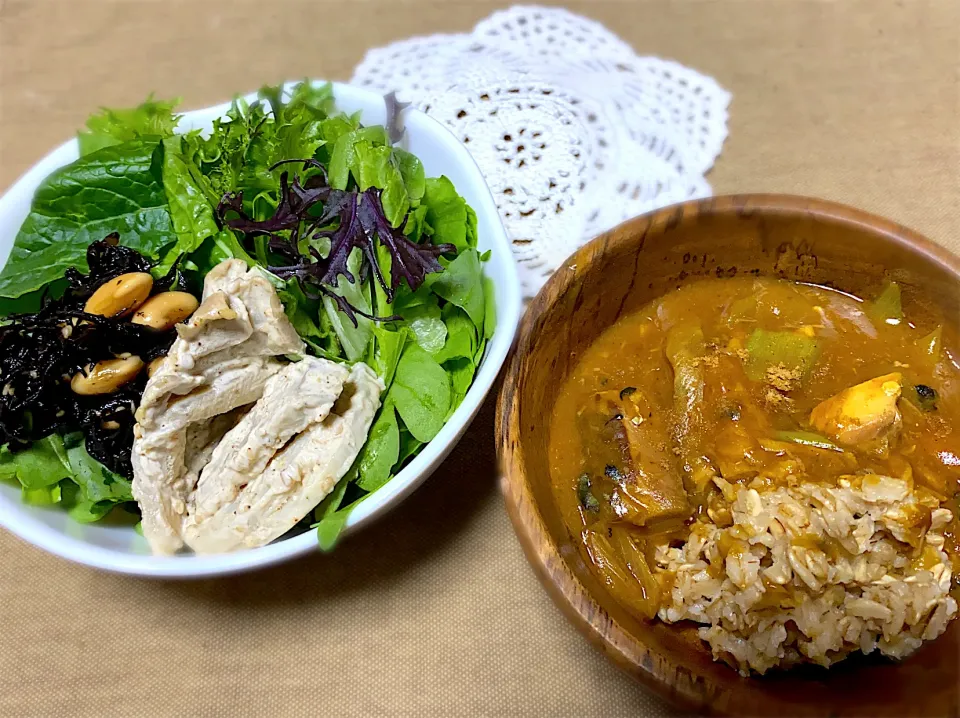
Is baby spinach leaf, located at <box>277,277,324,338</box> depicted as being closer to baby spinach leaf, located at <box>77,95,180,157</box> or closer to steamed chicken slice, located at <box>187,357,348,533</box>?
steamed chicken slice, located at <box>187,357,348,533</box>

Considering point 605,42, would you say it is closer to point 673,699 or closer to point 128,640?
point 673,699

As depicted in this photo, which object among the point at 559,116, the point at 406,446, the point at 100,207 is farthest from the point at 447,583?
the point at 559,116

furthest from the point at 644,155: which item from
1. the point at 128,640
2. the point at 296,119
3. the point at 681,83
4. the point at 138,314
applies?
the point at 128,640

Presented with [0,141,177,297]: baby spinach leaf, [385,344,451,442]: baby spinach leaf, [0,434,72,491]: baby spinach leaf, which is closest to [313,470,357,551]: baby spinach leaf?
[385,344,451,442]: baby spinach leaf

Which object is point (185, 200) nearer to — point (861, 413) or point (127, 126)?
point (127, 126)

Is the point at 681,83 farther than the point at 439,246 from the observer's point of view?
Yes

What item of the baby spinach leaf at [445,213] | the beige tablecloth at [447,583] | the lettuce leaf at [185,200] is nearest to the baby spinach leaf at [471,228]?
the baby spinach leaf at [445,213]
